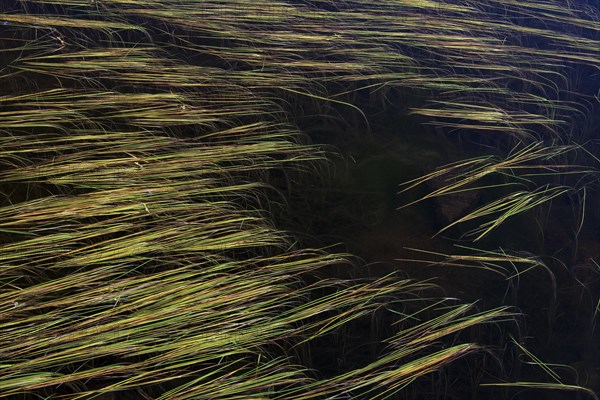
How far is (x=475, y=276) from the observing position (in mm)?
2168

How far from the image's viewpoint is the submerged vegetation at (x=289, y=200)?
1.87m

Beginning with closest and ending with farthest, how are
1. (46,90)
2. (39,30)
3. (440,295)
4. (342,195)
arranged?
(440,295)
(342,195)
(46,90)
(39,30)

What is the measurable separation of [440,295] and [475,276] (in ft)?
0.48

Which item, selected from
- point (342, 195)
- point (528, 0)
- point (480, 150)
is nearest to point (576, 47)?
point (528, 0)

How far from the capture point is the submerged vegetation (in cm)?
187

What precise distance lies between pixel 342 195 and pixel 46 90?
3.80ft

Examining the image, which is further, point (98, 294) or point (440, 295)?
point (440, 295)

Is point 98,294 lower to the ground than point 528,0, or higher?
lower

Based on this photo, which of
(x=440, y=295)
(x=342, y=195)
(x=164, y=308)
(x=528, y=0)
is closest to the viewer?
(x=164, y=308)

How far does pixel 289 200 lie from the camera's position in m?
2.31

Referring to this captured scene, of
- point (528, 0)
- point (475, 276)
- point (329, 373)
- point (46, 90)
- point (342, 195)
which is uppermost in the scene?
point (528, 0)

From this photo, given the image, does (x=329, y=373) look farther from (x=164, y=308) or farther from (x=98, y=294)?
(x=98, y=294)

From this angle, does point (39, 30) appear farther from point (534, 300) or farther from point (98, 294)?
point (534, 300)

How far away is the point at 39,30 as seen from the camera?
2.85 meters
